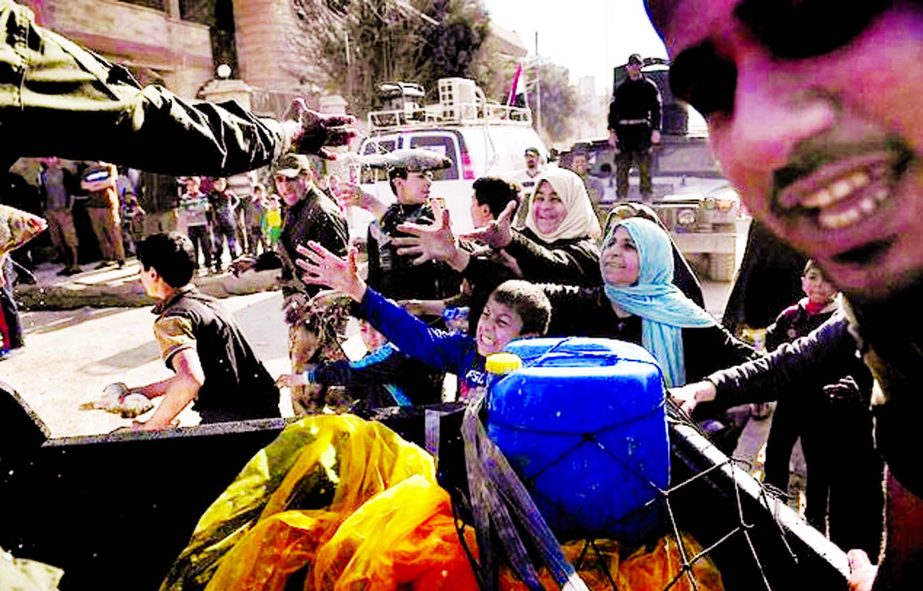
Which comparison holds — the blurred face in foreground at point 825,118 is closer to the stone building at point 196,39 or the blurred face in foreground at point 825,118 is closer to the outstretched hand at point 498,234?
the outstretched hand at point 498,234

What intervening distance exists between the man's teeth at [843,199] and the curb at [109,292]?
343 inches

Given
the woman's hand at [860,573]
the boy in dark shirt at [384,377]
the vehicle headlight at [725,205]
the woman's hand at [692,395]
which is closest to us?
the woman's hand at [860,573]

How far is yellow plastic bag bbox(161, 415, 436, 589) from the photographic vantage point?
1436 mm

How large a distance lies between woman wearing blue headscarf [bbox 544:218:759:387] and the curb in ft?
22.5

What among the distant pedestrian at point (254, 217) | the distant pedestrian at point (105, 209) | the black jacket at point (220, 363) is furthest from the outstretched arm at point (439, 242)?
the distant pedestrian at point (254, 217)

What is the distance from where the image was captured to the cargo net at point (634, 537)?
3.68 feet

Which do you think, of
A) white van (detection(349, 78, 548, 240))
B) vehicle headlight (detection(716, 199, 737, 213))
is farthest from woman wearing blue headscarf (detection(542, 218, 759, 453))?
white van (detection(349, 78, 548, 240))

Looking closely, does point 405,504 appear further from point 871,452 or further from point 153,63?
point 153,63

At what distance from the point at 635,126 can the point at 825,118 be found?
847 centimetres

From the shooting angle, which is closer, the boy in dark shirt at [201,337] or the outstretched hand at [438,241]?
the boy in dark shirt at [201,337]

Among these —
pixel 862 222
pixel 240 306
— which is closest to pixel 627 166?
pixel 240 306

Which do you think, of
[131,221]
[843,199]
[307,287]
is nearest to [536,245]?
[307,287]

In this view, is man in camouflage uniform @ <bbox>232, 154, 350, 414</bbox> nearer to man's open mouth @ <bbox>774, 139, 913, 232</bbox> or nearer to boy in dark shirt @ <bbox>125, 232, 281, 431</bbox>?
boy in dark shirt @ <bbox>125, 232, 281, 431</bbox>

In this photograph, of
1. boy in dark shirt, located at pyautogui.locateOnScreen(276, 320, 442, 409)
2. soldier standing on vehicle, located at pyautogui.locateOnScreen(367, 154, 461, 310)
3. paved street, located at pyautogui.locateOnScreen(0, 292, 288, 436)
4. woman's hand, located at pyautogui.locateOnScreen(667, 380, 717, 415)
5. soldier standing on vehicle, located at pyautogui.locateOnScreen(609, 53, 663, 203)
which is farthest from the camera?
soldier standing on vehicle, located at pyautogui.locateOnScreen(609, 53, 663, 203)
